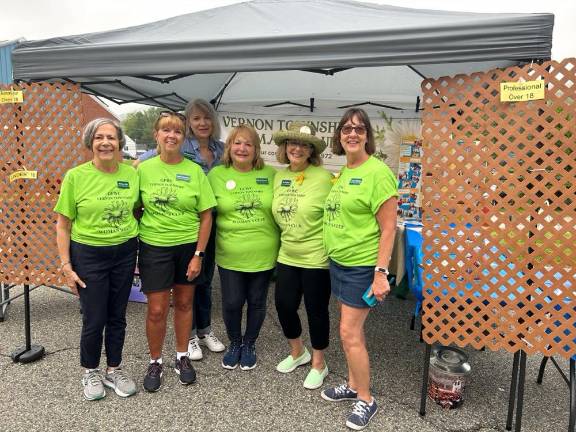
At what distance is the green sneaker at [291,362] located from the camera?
2.82 metres

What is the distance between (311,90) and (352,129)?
3.47 metres

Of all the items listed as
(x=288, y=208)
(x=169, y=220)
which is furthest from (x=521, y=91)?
(x=169, y=220)

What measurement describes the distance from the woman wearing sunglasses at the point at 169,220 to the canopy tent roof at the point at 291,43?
0.46 m

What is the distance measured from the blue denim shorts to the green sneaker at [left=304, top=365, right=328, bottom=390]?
2.46 ft

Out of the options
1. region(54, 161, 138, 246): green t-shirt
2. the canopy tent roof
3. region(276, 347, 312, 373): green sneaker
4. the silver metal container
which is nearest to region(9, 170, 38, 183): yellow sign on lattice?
the canopy tent roof

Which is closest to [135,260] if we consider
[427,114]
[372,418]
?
[372,418]

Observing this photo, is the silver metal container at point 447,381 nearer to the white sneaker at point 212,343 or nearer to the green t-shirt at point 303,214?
the green t-shirt at point 303,214

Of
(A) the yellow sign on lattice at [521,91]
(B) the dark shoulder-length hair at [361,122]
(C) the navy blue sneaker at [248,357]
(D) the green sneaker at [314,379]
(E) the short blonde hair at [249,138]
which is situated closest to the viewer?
(A) the yellow sign on lattice at [521,91]

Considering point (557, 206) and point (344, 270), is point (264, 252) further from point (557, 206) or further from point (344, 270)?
point (557, 206)

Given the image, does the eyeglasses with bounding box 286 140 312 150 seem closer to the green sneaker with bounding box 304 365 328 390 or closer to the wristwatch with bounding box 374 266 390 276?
the wristwatch with bounding box 374 266 390 276

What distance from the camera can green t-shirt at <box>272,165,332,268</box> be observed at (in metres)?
2.36

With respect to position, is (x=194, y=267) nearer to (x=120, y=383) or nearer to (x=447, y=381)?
(x=120, y=383)

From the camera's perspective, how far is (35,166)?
2.84 meters

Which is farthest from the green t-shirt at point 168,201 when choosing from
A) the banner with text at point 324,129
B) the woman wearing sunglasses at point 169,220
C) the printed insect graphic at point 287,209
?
the banner with text at point 324,129
